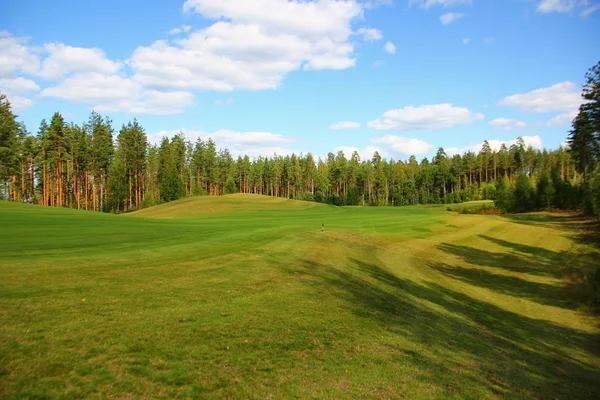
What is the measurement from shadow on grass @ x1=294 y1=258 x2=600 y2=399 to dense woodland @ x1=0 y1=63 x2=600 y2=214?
43620 millimetres

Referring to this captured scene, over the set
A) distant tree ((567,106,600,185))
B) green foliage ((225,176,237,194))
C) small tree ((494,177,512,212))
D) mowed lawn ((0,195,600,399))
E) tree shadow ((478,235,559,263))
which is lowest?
tree shadow ((478,235,559,263))

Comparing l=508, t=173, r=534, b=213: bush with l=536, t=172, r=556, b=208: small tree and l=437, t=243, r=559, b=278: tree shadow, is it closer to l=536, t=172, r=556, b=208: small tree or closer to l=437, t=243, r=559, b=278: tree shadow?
l=536, t=172, r=556, b=208: small tree

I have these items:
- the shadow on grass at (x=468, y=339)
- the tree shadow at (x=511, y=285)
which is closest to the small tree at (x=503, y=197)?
the tree shadow at (x=511, y=285)

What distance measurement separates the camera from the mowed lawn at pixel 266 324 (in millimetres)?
7457

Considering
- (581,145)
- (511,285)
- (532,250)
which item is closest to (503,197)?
(581,145)

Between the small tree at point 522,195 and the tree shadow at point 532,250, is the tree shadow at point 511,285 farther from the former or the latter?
the small tree at point 522,195

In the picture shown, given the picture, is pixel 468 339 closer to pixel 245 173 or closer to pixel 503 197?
pixel 503 197

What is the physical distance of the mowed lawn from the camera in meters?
7.46

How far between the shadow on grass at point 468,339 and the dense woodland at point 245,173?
4362cm

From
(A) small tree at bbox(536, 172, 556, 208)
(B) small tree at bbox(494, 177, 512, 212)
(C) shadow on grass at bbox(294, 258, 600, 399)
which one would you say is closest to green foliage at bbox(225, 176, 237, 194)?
(B) small tree at bbox(494, 177, 512, 212)

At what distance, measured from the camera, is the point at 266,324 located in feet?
35.4

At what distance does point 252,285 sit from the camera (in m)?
14.7

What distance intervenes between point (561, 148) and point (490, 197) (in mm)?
57488

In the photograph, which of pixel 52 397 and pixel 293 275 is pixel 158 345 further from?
→ pixel 293 275
